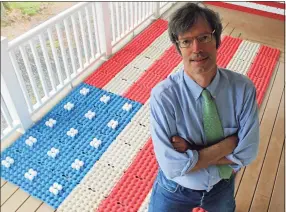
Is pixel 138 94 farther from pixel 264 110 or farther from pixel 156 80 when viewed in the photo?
pixel 264 110

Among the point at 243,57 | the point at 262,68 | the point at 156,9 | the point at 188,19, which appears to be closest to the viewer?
the point at 188,19

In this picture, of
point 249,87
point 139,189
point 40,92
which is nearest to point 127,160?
point 139,189

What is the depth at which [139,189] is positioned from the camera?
1819mm

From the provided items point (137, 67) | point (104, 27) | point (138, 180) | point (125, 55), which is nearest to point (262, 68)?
point (137, 67)

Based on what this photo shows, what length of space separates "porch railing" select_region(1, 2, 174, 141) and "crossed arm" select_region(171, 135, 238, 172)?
985mm

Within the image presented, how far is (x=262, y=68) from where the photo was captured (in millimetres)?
2705

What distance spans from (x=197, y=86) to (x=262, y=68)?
71.2 inches

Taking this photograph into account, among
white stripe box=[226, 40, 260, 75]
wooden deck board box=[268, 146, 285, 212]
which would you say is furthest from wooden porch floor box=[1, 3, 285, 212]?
white stripe box=[226, 40, 260, 75]

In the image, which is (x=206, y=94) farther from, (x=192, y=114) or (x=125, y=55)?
(x=125, y=55)

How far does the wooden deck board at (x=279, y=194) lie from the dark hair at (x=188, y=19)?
1.16 metres

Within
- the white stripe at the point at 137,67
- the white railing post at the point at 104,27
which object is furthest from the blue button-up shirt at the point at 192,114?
the white railing post at the point at 104,27

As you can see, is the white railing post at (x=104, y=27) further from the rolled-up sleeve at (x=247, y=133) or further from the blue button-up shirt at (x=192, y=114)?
the rolled-up sleeve at (x=247, y=133)

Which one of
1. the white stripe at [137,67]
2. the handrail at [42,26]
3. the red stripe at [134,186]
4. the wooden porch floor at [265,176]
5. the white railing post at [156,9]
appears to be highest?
the handrail at [42,26]

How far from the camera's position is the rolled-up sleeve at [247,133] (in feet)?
3.73
